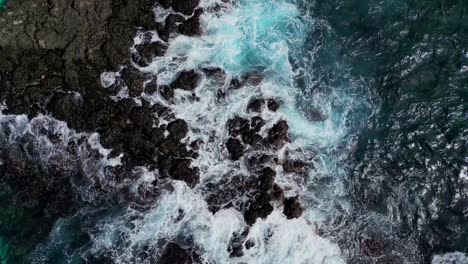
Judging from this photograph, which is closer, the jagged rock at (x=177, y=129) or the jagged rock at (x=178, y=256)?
the jagged rock at (x=178, y=256)

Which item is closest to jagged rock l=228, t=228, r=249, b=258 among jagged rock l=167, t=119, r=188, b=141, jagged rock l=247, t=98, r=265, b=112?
jagged rock l=167, t=119, r=188, b=141

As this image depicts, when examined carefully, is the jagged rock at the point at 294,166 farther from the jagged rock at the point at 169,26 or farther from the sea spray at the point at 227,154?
the jagged rock at the point at 169,26

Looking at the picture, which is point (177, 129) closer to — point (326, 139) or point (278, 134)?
point (278, 134)

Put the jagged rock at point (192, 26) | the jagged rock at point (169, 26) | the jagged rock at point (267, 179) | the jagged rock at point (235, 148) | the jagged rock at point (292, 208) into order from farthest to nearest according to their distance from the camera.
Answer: the jagged rock at point (192, 26)
the jagged rock at point (169, 26)
the jagged rock at point (235, 148)
the jagged rock at point (267, 179)
the jagged rock at point (292, 208)

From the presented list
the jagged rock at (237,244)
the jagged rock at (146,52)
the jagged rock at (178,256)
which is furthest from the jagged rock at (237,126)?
the jagged rock at (178,256)

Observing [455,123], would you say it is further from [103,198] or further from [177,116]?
[103,198]

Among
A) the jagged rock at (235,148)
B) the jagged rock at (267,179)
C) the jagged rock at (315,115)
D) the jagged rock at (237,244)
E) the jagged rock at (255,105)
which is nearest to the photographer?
the jagged rock at (237,244)

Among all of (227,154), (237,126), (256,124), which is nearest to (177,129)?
(227,154)
